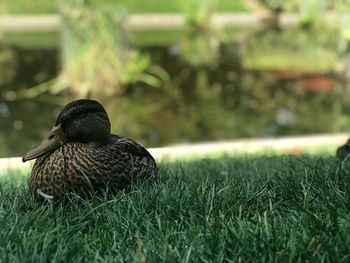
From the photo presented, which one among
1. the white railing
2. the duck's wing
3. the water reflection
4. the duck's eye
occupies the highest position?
the white railing

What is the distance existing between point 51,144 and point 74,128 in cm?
12

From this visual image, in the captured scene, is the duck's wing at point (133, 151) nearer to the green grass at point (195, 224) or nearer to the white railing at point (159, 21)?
the green grass at point (195, 224)

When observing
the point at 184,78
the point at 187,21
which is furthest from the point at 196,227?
the point at 187,21

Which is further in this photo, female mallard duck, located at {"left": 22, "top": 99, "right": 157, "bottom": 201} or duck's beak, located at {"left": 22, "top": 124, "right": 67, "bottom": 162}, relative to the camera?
duck's beak, located at {"left": 22, "top": 124, "right": 67, "bottom": 162}

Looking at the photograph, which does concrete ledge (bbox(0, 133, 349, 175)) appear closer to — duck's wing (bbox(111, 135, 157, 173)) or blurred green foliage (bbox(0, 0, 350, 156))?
blurred green foliage (bbox(0, 0, 350, 156))

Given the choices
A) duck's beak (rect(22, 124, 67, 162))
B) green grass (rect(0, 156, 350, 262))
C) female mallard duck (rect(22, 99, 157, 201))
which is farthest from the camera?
duck's beak (rect(22, 124, 67, 162))

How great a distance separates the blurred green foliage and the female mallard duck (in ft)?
21.4

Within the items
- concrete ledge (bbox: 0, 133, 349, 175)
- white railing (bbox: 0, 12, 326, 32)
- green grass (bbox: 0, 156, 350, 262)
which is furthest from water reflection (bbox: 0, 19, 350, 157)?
green grass (bbox: 0, 156, 350, 262)

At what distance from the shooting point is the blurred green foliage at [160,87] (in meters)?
10.9

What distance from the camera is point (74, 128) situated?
2723 millimetres

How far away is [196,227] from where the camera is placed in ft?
6.94

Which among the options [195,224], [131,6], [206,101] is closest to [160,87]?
[206,101]

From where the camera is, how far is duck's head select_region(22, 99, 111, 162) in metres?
2.71

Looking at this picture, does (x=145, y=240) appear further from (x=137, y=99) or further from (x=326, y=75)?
(x=326, y=75)
